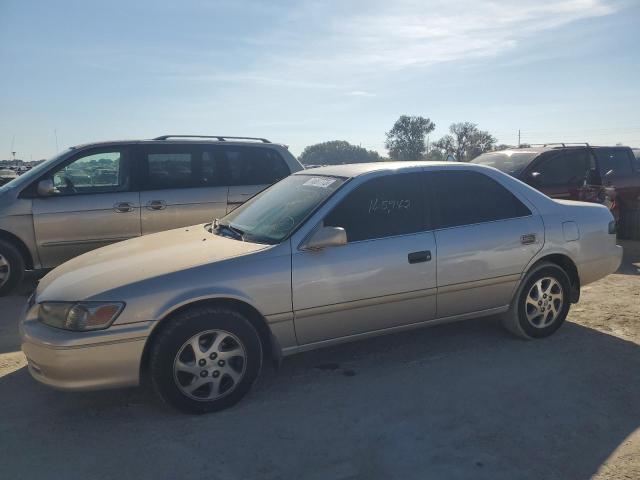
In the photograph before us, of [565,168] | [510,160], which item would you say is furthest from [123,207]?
[565,168]

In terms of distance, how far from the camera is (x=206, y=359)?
3.20 metres

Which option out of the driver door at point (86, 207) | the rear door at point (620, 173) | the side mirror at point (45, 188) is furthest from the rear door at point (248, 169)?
the rear door at point (620, 173)

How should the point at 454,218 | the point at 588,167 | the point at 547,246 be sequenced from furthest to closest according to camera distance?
the point at 588,167
the point at 547,246
the point at 454,218

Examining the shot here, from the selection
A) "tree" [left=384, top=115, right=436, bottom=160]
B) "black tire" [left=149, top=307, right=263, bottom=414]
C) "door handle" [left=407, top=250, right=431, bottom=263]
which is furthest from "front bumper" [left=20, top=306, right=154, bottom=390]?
"tree" [left=384, top=115, right=436, bottom=160]

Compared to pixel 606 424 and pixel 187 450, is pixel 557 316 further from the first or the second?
pixel 187 450

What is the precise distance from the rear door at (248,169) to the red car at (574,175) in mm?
3939

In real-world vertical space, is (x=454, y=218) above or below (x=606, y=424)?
above

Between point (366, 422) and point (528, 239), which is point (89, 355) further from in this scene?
point (528, 239)

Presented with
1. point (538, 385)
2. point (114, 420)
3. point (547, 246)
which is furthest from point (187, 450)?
point (547, 246)

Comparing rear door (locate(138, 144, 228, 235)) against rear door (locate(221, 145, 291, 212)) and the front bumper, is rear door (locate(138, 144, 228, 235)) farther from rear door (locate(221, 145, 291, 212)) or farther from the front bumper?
the front bumper

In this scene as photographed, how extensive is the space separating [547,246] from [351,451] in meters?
2.56

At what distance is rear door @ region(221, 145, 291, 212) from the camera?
6.80 metres

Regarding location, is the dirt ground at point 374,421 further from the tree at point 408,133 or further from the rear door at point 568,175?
the tree at point 408,133

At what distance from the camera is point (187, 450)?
2850 mm
